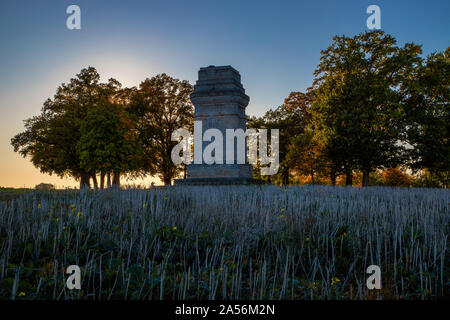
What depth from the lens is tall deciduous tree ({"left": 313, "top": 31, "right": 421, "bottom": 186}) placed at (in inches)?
897

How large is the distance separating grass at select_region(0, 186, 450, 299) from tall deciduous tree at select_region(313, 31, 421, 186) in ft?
60.3

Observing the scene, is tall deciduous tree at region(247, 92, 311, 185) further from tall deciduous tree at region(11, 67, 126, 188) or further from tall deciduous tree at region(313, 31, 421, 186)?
tall deciduous tree at region(11, 67, 126, 188)

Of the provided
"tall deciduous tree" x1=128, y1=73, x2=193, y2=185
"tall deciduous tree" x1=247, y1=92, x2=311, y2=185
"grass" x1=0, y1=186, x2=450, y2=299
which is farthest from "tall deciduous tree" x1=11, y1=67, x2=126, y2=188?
"grass" x1=0, y1=186, x2=450, y2=299

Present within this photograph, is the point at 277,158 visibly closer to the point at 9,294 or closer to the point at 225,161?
the point at 225,161

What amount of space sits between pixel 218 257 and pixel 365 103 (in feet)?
74.6

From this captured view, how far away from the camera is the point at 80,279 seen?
2.79m

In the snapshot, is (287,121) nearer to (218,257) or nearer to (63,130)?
(63,130)

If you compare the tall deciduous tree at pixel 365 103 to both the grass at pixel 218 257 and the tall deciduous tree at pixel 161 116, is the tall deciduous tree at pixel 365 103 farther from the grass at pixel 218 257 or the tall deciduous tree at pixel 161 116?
the grass at pixel 218 257

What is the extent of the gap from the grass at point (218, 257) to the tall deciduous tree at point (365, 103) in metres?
18.4

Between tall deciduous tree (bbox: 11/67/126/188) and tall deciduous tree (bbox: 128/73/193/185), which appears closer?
tall deciduous tree (bbox: 11/67/126/188)

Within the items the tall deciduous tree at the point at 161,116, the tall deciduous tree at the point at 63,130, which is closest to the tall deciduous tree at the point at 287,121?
the tall deciduous tree at the point at 161,116

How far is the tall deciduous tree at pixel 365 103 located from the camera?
22.8 m

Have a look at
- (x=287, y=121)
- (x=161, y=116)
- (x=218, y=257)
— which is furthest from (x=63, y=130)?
(x=218, y=257)

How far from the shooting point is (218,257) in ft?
11.5
